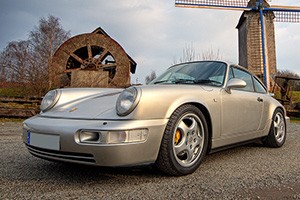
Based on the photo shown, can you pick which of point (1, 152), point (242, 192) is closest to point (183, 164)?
point (242, 192)

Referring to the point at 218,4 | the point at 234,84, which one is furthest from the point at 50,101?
the point at 218,4

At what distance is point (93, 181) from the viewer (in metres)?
2.00

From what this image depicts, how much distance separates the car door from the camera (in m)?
2.64

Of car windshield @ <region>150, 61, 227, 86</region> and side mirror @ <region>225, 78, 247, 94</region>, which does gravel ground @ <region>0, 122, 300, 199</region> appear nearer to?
side mirror @ <region>225, 78, 247, 94</region>

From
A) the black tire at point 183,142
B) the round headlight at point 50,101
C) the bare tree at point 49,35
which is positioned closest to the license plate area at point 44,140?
the round headlight at point 50,101

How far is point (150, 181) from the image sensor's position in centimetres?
199

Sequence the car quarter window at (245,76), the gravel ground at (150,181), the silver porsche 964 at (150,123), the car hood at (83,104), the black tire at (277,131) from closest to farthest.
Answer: the gravel ground at (150,181) < the silver porsche 964 at (150,123) < the car hood at (83,104) < the car quarter window at (245,76) < the black tire at (277,131)

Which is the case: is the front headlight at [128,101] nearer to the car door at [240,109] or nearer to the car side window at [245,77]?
the car door at [240,109]

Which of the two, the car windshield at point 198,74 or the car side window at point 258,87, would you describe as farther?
the car side window at point 258,87

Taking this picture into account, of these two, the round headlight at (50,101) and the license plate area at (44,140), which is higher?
the round headlight at (50,101)

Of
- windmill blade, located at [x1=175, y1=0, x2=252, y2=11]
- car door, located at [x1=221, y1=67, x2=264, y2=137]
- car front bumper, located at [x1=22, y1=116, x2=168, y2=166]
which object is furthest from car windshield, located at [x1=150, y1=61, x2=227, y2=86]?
windmill blade, located at [x1=175, y1=0, x2=252, y2=11]

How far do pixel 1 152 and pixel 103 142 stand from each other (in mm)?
2179

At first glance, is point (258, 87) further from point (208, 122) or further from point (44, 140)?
point (44, 140)

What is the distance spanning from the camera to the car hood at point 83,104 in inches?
82.7
